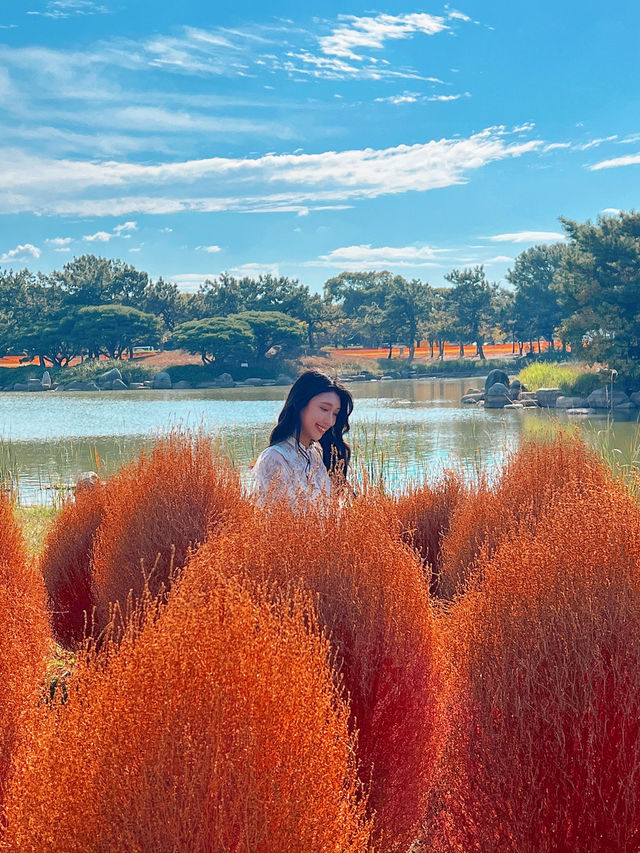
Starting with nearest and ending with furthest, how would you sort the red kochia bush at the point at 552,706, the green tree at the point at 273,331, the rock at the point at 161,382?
the red kochia bush at the point at 552,706 → the rock at the point at 161,382 → the green tree at the point at 273,331

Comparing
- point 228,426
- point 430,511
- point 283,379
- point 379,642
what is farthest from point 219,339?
point 379,642

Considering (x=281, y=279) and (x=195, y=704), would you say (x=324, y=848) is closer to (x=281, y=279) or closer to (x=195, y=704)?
(x=195, y=704)

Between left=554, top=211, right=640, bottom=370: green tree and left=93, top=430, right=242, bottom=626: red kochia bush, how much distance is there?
2384 cm

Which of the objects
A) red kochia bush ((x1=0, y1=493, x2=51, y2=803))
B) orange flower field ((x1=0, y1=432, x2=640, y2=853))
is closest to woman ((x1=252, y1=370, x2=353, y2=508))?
orange flower field ((x1=0, y1=432, x2=640, y2=853))

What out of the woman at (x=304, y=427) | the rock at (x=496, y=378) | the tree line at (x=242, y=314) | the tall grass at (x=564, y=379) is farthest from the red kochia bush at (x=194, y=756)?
the tree line at (x=242, y=314)

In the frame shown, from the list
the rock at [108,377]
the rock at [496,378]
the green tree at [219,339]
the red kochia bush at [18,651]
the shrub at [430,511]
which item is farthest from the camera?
the green tree at [219,339]

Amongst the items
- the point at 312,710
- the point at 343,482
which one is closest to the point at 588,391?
the point at 343,482

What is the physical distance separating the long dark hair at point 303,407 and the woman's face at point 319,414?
0.07 feet

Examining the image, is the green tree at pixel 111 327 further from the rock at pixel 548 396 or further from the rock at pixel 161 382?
the rock at pixel 548 396

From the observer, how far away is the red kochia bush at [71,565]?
445 cm

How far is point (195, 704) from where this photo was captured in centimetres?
156

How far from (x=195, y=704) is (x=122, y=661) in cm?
24

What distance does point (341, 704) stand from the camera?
1.95 meters

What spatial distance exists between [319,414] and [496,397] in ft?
83.4
